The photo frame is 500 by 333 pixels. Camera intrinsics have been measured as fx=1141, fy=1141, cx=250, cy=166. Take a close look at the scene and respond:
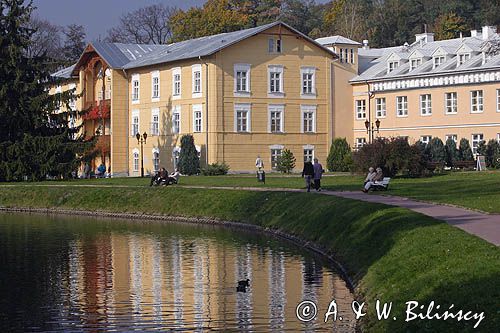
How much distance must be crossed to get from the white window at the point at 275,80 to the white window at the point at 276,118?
965 millimetres

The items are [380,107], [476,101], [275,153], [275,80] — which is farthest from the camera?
[380,107]

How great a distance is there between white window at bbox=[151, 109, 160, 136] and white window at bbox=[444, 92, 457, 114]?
20780 millimetres

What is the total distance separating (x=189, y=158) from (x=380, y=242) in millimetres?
48687

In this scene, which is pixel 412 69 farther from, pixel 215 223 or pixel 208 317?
pixel 208 317

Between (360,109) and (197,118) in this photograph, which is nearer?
(197,118)

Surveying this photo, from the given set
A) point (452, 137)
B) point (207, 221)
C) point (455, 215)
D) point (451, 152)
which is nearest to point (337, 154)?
point (452, 137)

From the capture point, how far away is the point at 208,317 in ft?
74.8

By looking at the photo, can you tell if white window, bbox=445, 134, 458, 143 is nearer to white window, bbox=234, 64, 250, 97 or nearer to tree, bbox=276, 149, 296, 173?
tree, bbox=276, 149, 296, 173

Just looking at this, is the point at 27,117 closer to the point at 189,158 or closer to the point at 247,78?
the point at 189,158

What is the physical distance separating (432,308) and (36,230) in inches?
1178

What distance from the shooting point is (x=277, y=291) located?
26.4 metres

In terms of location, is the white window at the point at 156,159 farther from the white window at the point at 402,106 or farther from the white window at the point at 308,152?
the white window at the point at 402,106

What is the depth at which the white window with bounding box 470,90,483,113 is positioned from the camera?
73375 millimetres

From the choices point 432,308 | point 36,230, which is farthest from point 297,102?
point 432,308
